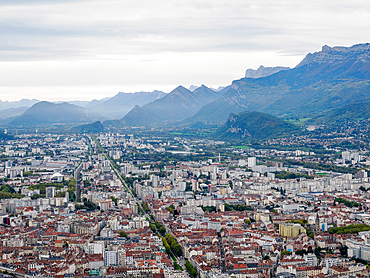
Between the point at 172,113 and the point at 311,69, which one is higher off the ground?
the point at 311,69

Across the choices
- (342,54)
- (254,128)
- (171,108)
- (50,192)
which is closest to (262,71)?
(171,108)

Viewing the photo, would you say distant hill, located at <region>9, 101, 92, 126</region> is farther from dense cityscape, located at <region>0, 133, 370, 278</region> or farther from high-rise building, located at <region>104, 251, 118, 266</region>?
high-rise building, located at <region>104, 251, 118, 266</region>

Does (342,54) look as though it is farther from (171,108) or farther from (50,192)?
(50,192)

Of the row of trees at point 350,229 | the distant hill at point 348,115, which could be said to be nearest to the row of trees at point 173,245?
the row of trees at point 350,229

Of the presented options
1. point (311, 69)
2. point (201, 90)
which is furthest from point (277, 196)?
point (201, 90)

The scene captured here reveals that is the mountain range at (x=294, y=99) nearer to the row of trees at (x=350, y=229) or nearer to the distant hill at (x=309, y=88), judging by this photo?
the distant hill at (x=309, y=88)

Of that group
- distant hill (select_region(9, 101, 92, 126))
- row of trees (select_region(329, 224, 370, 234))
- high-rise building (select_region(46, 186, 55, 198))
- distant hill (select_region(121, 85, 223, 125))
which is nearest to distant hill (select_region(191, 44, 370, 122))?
distant hill (select_region(121, 85, 223, 125))

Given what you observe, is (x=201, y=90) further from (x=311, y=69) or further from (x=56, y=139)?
(x=56, y=139)
